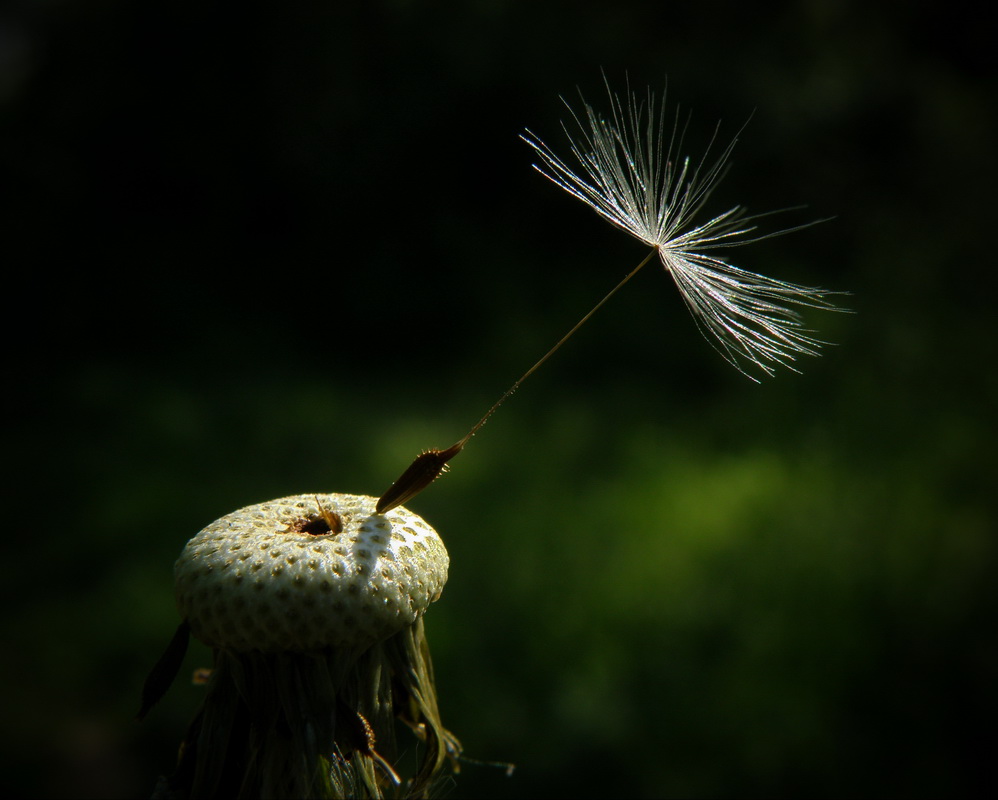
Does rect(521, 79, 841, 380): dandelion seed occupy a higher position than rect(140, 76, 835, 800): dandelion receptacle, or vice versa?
rect(521, 79, 841, 380): dandelion seed

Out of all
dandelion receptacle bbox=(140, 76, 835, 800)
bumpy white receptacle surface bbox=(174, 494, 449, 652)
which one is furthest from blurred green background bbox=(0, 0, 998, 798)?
bumpy white receptacle surface bbox=(174, 494, 449, 652)

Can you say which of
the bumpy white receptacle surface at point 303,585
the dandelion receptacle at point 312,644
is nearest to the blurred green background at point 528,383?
the dandelion receptacle at point 312,644

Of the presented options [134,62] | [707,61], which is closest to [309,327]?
[134,62]

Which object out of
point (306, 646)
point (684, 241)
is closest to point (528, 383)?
point (684, 241)

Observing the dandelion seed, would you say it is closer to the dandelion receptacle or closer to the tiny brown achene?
the dandelion receptacle

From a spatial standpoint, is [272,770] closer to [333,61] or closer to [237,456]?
[237,456]
